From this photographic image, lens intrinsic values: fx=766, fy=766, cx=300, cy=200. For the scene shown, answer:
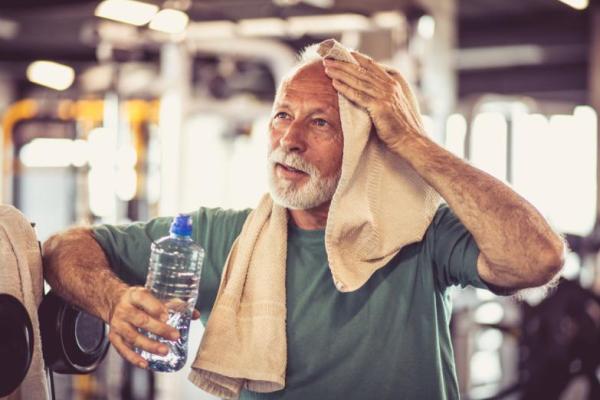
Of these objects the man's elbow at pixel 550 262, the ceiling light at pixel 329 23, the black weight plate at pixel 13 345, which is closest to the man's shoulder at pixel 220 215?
the black weight plate at pixel 13 345

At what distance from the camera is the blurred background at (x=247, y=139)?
5004mm

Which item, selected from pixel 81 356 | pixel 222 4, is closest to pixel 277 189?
pixel 81 356

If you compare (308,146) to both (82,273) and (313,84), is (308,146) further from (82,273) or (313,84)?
(82,273)

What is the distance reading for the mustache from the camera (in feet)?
6.52

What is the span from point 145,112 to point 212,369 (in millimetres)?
4213

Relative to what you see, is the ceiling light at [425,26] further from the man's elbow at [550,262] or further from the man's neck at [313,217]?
the man's elbow at [550,262]

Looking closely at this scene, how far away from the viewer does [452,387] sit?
6.37ft

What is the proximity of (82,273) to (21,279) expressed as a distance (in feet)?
0.50

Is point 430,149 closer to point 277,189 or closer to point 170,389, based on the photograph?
point 277,189

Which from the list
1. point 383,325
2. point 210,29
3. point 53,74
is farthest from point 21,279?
point 53,74

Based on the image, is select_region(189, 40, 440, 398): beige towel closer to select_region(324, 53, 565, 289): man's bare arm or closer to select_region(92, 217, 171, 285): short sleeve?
select_region(324, 53, 565, 289): man's bare arm

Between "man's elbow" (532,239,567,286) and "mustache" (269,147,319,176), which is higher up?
"mustache" (269,147,319,176)

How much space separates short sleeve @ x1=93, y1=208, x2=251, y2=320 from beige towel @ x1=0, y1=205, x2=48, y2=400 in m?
0.27

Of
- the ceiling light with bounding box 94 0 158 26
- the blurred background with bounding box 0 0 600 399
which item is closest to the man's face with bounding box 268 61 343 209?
the blurred background with bounding box 0 0 600 399
